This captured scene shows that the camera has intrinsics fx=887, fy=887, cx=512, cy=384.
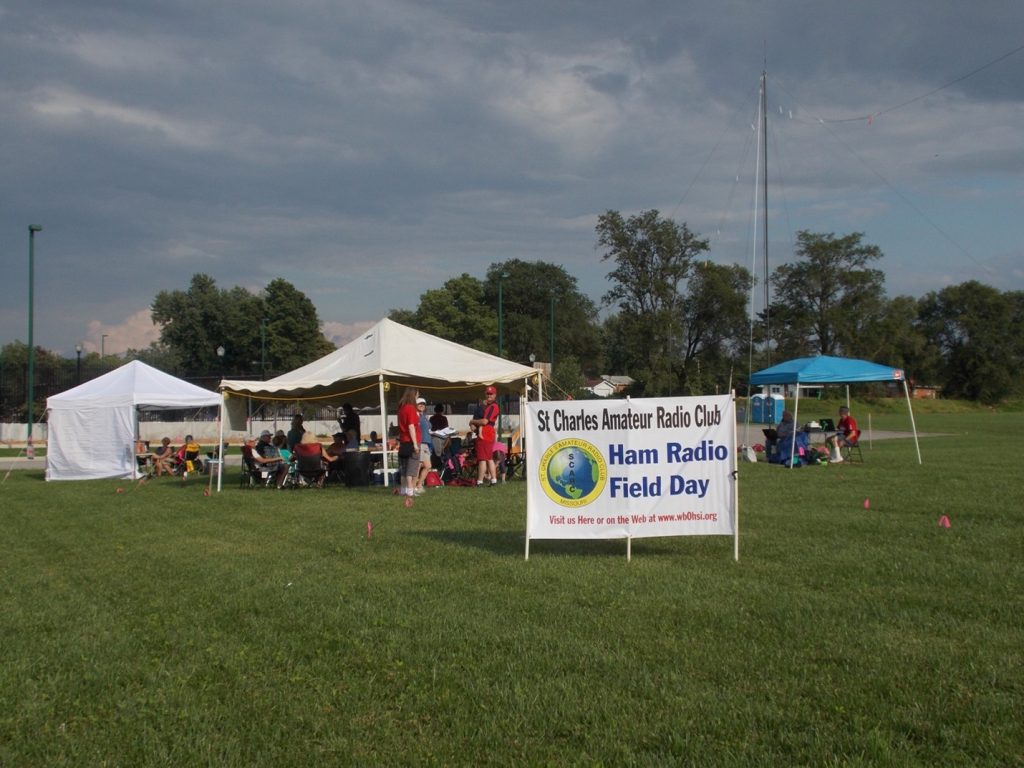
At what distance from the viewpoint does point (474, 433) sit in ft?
57.4

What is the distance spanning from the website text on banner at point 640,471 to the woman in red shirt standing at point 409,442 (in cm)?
568

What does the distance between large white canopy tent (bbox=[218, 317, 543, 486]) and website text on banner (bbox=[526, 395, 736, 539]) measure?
8.44 m

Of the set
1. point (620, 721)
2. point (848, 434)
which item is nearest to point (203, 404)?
point (848, 434)

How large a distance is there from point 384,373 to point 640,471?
9.07 meters

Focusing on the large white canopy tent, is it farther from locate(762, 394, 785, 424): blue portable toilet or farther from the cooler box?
locate(762, 394, 785, 424): blue portable toilet

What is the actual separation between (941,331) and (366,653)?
101m

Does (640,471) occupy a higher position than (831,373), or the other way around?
(831,373)

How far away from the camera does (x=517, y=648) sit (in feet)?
17.6

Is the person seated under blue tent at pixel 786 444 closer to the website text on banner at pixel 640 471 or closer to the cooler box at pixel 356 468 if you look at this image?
the cooler box at pixel 356 468

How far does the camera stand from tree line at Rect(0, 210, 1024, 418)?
59.5 m

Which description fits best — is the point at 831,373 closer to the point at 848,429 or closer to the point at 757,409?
the point at 848,429

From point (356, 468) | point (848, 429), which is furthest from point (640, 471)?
point (848, 429)

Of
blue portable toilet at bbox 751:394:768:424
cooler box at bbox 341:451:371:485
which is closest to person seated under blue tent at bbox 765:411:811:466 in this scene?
cooler box at bbox 341:451:371:485

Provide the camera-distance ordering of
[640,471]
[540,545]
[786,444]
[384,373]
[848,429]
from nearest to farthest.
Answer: [640,471] < [540,545] < [384,373] < [786,444] < [848,429]
